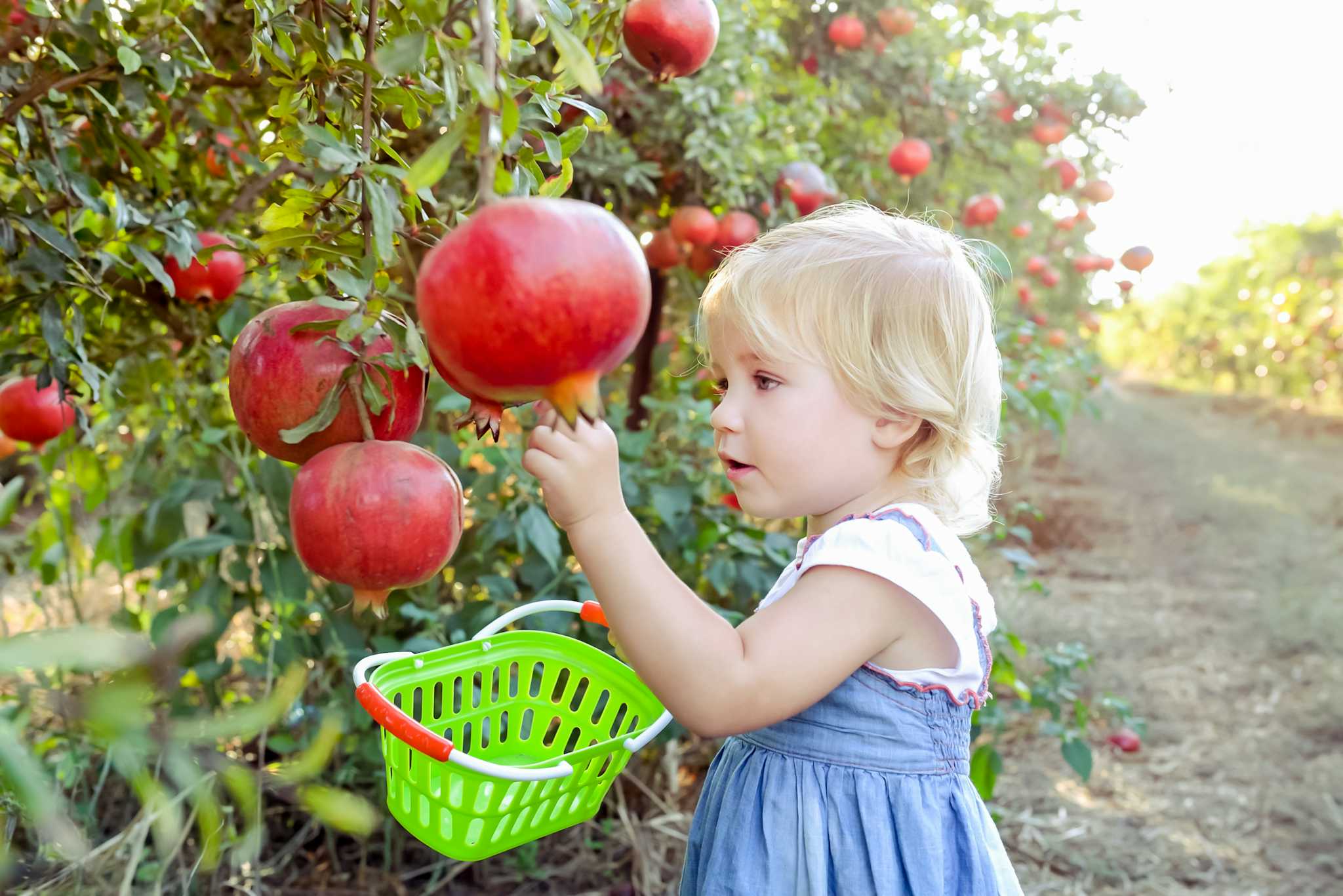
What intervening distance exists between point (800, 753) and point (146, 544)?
4.44 feet

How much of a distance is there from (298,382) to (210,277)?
2.91 feet

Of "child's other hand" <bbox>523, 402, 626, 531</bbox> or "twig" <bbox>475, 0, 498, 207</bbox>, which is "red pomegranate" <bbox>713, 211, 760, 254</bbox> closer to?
"child's other hand" <bbox>523, 402, 626, 531</bbox>

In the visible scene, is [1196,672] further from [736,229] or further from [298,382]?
[298,382]

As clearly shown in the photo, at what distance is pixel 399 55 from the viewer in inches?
21.7

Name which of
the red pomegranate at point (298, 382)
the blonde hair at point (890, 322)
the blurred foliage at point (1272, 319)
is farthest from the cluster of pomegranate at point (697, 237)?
the blurred foliage at point (1272, 319)

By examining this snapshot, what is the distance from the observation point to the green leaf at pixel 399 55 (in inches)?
21.5

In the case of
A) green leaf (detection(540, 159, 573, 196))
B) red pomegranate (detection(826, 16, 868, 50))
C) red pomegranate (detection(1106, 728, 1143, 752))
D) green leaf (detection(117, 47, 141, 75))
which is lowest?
red pomegranate (detection(1106, 728, 1143, 752))

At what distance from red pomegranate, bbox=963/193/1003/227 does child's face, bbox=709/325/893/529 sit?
206cm

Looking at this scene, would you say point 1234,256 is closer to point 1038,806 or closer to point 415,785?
point 1038,806

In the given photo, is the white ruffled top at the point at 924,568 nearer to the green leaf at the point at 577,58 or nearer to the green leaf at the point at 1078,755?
the green leaf at the point at 577,58

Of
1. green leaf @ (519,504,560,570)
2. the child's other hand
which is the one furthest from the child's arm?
green leaf @ (519,504,560,570)

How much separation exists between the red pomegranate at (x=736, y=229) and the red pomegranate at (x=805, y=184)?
0.12 metres

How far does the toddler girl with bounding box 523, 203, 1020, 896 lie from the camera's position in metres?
1.08

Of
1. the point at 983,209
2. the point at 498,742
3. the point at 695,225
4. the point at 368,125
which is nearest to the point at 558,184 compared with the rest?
the point at 368,125
